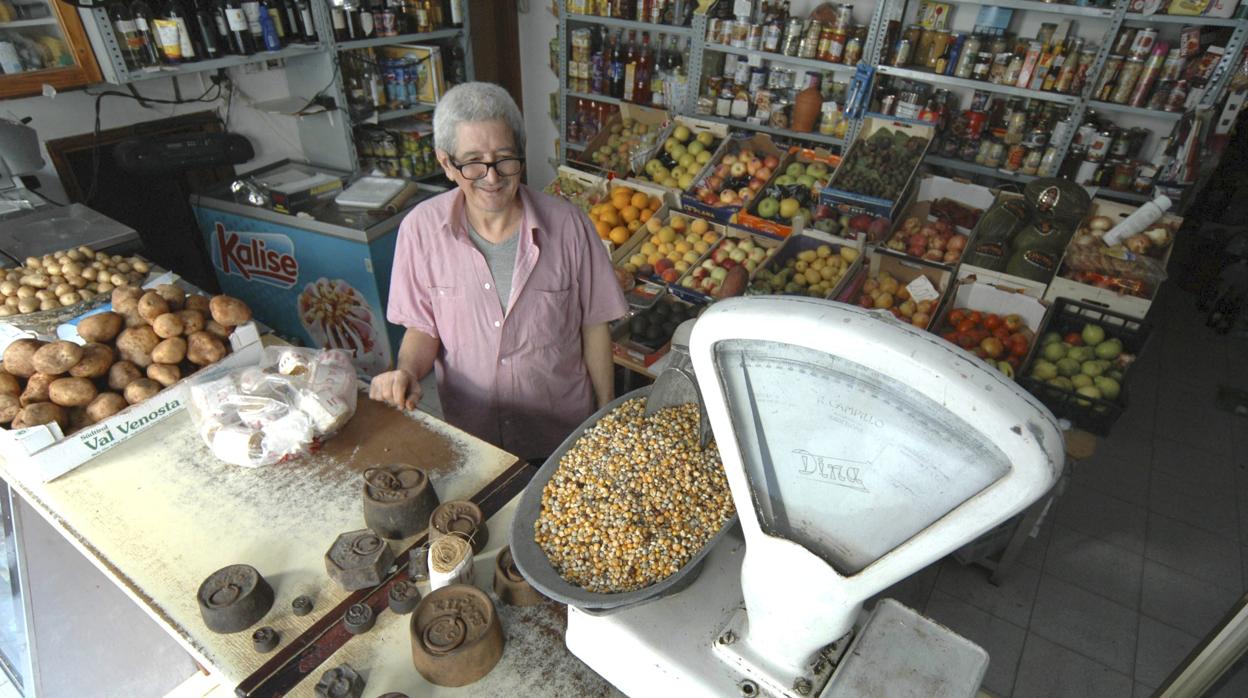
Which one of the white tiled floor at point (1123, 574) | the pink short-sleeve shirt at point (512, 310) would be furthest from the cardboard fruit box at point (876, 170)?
the pink short-sleeve shirt at point (512, 310)

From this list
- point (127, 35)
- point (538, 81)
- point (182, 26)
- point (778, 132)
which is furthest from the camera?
point (538, 81)

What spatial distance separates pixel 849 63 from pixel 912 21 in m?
0.41

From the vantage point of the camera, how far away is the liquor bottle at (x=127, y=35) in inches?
87.9

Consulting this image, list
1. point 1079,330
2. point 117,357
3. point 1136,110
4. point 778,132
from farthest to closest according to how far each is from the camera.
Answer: point 778,132, point 1136,110, point 1079,330, point 117,357

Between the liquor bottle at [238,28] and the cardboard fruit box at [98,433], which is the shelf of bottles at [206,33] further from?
the cardboard fruit box at [98,433]

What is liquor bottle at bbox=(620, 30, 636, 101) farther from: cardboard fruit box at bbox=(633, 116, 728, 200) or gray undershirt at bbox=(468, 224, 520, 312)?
gray undershirt at bbox=(468, 224, 520, 312)

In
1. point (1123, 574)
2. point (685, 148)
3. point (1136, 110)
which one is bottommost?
point (1123, 574)

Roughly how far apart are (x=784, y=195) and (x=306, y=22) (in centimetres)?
224

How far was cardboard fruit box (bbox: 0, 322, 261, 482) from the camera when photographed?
1.23m

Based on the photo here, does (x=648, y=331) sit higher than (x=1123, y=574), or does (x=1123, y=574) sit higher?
(x=648, y=331)

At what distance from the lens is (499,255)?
1.53 m

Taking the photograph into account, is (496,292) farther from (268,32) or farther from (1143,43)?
(1143,43)

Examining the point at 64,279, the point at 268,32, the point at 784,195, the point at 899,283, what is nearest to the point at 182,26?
the point at 268,32

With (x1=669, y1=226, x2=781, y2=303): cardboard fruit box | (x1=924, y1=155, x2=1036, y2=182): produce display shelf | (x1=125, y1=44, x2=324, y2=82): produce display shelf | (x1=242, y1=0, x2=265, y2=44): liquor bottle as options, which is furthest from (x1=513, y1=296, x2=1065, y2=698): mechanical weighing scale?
(x1=924, y1=155, x2=1036, y2=182): produce display shelf
